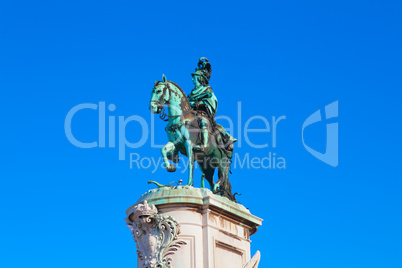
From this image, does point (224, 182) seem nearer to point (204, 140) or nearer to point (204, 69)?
point (204, 140)

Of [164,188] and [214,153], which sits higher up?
[214,153]

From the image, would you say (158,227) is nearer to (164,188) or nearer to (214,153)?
(164,188)

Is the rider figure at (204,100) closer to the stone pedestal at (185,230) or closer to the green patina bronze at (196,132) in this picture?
the green patina bronze at (196,132)

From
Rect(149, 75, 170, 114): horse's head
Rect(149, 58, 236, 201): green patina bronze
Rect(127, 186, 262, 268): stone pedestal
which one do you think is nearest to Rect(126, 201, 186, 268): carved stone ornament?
Rect(127, 186, 262, 268): stone pedestal

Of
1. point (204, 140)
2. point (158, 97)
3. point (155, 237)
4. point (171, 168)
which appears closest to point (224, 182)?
point (204, 140)

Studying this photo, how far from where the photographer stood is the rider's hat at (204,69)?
74.0ft

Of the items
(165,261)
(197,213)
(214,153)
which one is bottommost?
(165,261)

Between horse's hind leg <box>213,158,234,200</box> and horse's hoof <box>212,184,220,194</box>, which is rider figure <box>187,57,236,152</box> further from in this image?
horse's hoof <box>212,184,220,194</box>

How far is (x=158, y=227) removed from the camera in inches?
756

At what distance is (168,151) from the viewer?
20.8 m

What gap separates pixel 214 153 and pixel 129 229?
3225 mm

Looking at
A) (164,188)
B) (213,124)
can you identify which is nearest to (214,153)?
(213,124)

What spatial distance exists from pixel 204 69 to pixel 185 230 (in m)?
5.29

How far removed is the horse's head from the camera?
2092cm
